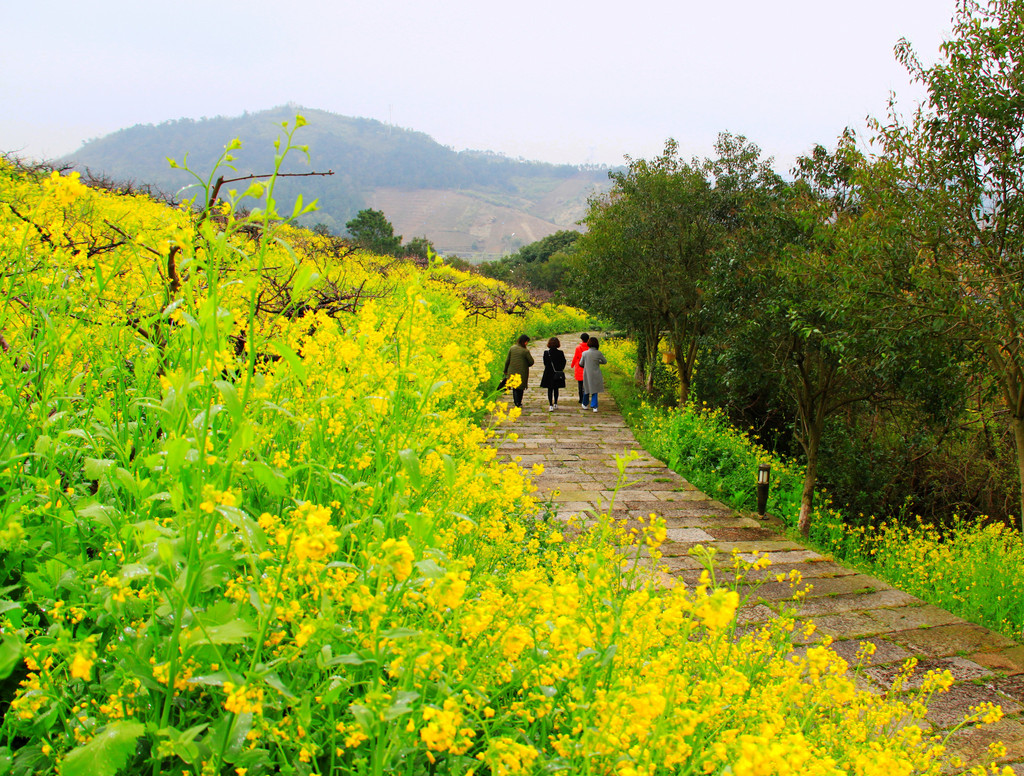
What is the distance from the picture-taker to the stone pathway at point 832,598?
333 cm

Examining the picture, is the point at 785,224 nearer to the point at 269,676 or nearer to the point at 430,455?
the point at 430,455

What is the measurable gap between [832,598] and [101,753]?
4.86 m

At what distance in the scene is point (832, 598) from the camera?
4.55m

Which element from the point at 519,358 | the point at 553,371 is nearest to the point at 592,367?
the point at 553,371

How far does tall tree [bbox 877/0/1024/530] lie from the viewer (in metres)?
5.11

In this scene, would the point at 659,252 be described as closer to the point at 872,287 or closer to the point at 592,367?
the point at 592,367

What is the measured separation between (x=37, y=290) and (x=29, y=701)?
5.13ft

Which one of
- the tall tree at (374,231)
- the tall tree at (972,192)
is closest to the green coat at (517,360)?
the tall tree at (972,192)

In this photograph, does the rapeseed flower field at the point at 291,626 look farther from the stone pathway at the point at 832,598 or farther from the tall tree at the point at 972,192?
the tall tree at the point at 972,192

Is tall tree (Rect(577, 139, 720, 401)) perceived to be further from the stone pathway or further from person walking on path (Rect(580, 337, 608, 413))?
the stone pathway

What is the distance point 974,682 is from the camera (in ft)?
11.6

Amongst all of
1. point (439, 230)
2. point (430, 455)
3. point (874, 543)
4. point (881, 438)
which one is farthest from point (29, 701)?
Result: point (439, 230)

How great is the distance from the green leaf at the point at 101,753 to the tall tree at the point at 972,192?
6002mm

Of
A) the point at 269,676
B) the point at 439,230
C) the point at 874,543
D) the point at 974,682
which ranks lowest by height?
the point at 874,543
